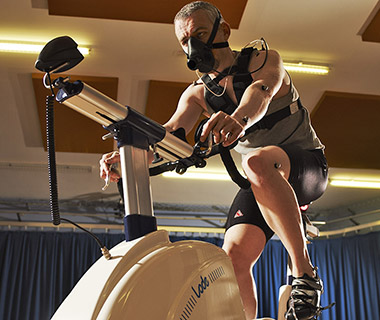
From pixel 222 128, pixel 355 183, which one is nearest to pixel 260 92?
pixel 222 128

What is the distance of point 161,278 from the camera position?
0.96 m

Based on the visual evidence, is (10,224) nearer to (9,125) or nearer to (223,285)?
(9,125)

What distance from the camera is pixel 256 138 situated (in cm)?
175

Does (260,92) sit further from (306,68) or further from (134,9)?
(306,68)

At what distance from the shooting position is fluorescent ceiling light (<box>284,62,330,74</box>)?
4.57m

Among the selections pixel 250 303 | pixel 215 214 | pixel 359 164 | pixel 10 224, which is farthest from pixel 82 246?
pixel 250 303

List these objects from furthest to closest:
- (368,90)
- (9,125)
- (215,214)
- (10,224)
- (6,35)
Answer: (215,214)
(10,224)
(9,125)
(368,90)
(6,35)

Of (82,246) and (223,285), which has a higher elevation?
(82,246)

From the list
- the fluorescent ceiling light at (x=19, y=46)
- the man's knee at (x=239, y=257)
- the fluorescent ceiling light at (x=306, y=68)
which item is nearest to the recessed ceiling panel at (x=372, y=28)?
the fluorescent ceiling light at (x=306, y=68)

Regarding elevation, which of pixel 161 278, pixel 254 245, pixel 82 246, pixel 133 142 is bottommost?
pixel 161 278

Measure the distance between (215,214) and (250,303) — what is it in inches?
262

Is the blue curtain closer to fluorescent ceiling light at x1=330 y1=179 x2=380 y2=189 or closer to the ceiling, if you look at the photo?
the ceiling

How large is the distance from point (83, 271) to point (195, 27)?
6824 millimetres

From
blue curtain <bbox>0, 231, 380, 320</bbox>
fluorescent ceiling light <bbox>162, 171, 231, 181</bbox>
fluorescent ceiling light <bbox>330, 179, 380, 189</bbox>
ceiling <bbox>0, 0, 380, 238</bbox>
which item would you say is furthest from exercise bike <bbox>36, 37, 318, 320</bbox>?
blue curtain <bbox>0, 231, 380, 320</bbox>
